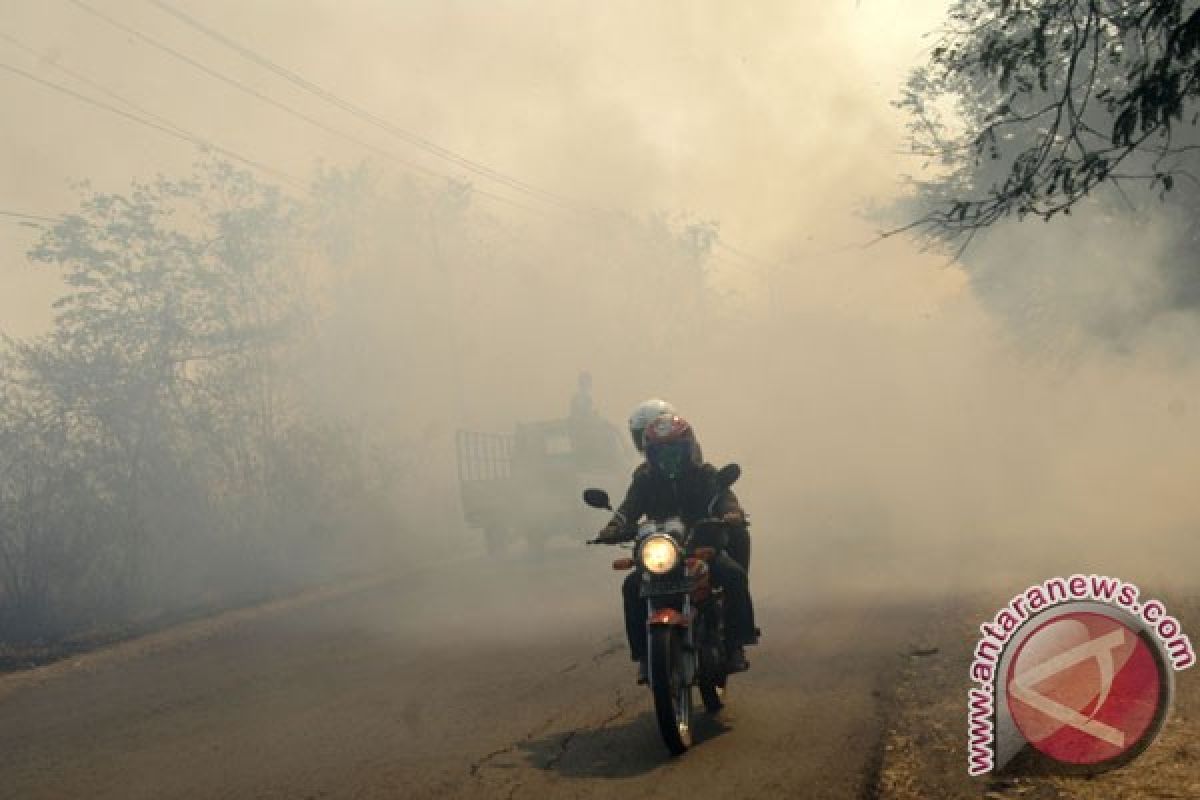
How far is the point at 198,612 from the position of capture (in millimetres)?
17797

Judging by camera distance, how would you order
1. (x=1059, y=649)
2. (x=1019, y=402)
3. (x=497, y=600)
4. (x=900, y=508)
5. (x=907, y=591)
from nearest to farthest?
(x=1059, y=649)
(x=907, y=591)
(x=497, y=600)
(x=900, y=508)
(x=1019, y=402)

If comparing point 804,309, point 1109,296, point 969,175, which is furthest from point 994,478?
point 804,309

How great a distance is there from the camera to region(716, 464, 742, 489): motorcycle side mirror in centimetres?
793

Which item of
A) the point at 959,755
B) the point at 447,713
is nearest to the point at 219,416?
the point at 447,713

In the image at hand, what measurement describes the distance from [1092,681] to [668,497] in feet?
11.0

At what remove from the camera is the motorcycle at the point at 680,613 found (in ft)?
22.9

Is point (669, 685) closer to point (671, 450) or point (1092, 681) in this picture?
point (671, 450)

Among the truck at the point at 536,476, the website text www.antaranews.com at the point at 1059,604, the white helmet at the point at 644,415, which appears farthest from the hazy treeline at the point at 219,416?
the website text www.antaranews.com at the point at 1059,604

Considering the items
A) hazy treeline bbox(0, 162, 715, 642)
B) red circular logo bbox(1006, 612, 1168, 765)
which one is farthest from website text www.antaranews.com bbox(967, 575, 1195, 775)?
hazy treeline bbox(0, 162, 715, 642)

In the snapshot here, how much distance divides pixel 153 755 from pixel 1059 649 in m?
5.47

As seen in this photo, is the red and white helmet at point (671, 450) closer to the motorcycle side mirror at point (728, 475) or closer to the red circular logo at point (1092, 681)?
the motorcycle side mirror at point (728, 475)

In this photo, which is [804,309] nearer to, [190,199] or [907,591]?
[190,199]

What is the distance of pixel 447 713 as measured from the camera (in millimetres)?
8727

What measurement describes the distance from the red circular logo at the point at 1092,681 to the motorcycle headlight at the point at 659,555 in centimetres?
207
